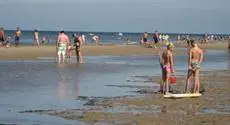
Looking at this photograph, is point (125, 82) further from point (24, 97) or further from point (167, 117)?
point (167, 117)

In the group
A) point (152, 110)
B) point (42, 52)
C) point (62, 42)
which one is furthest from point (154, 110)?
point (42, 52)

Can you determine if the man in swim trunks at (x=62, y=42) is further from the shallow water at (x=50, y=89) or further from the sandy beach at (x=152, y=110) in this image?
the sandy beach at (x=152, y=110)

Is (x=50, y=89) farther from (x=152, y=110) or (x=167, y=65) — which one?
(x=152, y=110)

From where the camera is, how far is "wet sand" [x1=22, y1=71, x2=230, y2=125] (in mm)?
11578

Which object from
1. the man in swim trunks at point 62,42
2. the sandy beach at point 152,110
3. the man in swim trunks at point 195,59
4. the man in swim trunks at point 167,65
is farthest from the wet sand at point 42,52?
the sandy beach at point 152,110

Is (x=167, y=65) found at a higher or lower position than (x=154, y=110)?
higher

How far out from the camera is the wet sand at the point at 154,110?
1158 cm

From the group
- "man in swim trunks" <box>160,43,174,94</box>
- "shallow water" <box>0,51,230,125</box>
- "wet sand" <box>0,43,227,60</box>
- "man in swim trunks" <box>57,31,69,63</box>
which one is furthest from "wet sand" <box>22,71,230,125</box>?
"wet sand" <box>0,43,227,60</box>

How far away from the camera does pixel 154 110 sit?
13.1 meters

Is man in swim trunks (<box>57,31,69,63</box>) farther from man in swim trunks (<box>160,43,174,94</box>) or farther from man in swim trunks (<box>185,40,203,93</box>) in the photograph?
man in swim trunks (<box>185,40,203,93</box>)

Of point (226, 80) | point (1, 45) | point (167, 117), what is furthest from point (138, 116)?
point (1, 45)

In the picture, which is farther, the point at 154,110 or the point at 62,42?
the point at 62,42

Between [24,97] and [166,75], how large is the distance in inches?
154

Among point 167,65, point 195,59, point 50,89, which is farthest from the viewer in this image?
point 50,89
